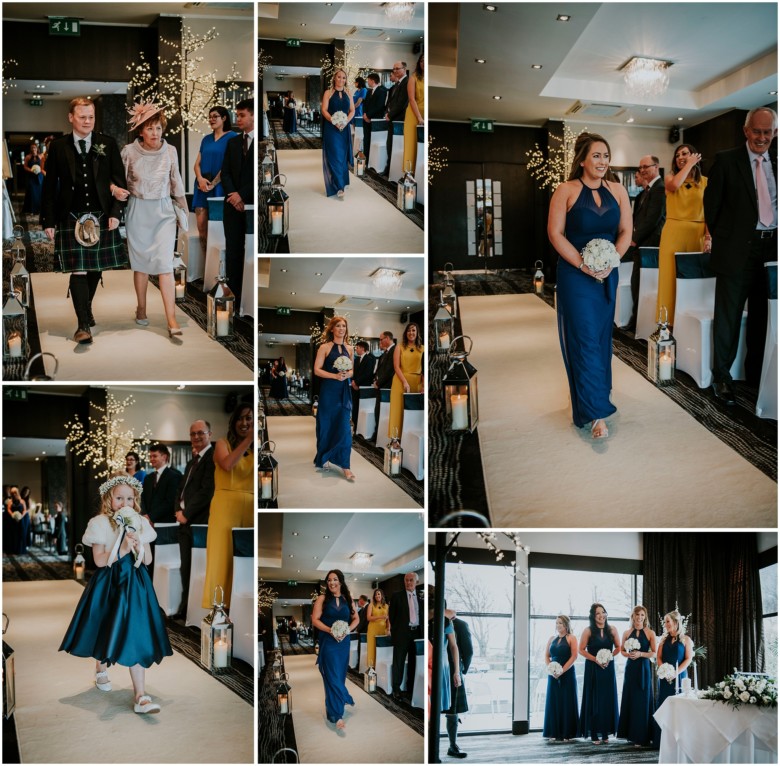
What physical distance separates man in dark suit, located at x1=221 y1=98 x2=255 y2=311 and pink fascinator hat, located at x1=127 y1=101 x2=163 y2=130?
342mm

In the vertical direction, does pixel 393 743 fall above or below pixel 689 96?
below

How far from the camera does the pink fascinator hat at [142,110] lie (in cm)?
345

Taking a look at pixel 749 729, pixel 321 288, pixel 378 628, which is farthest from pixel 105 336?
pixel 749 729

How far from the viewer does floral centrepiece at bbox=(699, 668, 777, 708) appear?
3469 millimetres

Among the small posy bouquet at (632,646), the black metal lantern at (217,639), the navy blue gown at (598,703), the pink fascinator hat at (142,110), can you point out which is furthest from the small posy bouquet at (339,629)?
the pink fascinator hat at (142,110)

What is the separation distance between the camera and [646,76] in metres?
3.43

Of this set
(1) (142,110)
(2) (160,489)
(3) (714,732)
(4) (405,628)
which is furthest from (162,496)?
(3) (714,732)

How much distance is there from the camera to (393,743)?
344cm

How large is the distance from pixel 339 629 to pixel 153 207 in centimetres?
196

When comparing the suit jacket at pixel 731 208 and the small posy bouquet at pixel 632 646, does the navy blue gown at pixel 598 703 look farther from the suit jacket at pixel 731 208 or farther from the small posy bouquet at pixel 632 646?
the suit jacket at pixel 731 208

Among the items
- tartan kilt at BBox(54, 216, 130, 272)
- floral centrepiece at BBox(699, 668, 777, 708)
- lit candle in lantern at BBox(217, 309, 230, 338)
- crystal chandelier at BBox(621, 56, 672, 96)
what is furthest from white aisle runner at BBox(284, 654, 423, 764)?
crystal chandelier at BBox(621, 56, 672, 96)

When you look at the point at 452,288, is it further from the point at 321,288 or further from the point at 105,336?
the point at 105,336

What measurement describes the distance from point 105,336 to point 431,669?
1.98m

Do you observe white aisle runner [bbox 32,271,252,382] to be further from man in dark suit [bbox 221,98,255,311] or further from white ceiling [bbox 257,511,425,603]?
white ceiling [bbox 257,511,425,603]
